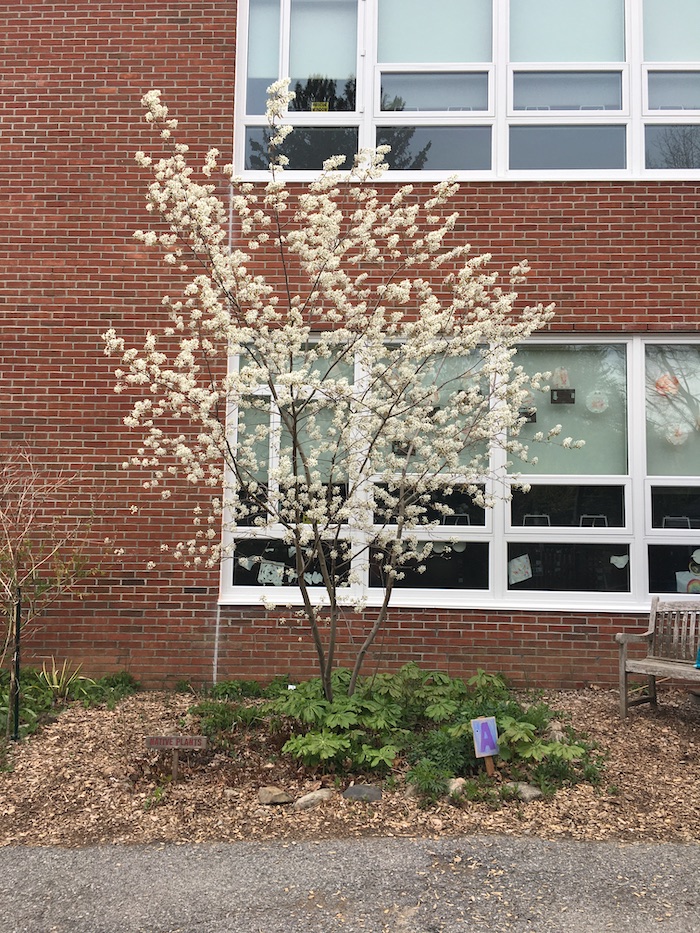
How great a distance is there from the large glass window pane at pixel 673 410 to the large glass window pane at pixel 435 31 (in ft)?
9.83

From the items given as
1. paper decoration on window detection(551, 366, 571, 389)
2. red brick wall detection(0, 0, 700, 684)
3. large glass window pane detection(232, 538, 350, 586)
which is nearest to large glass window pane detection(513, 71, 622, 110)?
red brick wall detection(0, 0, 700, 684)

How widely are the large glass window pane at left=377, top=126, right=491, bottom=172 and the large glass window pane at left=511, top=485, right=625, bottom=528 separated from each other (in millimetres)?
2785

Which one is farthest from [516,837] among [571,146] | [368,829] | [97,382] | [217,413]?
[571,146]

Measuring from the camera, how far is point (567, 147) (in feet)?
22.6

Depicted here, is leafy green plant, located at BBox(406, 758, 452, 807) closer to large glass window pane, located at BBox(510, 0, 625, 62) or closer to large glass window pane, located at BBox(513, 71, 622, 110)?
large glass window pane, located at BBox(513, 71, 622, 110)

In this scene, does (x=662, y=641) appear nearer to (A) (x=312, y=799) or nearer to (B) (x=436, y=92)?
(A) (x=312, y=799)

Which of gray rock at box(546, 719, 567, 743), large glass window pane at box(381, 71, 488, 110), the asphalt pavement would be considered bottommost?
the asphalt pavement

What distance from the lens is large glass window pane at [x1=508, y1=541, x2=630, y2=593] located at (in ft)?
21.6

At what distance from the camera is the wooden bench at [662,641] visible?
5695 millimetres

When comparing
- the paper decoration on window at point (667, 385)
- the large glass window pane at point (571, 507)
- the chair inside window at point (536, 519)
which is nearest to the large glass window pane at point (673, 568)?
the large glass window pane at point (571, 507)

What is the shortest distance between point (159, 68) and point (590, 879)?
672cm

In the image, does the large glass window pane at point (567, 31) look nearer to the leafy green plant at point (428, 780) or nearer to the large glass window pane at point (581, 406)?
the large glass window pane at point (581, 406)

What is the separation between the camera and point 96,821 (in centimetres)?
437

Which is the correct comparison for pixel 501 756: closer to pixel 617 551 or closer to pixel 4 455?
pixel 617 551
